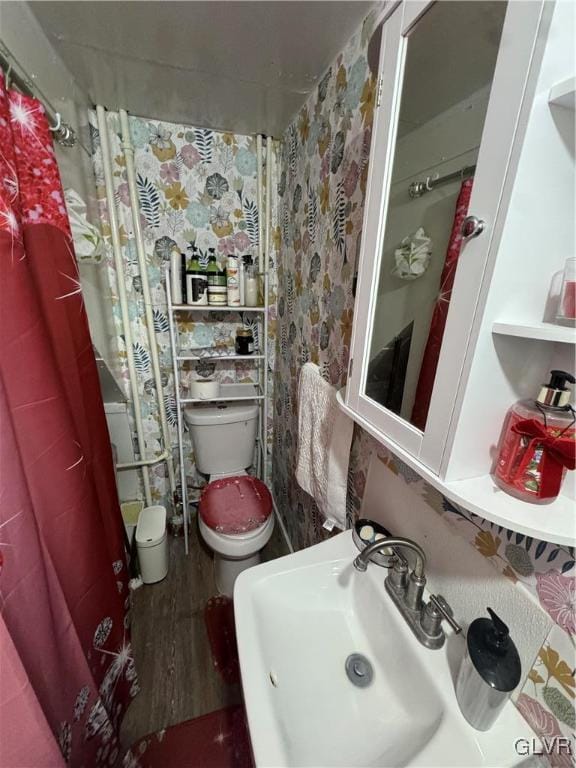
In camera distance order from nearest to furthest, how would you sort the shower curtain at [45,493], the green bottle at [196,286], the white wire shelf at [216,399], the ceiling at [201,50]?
1. the shower curtain at [45,493]
2. the ceiling at [201,50]
3. the green bottle at [196,286]
4. the white wire shelf at [216,399]

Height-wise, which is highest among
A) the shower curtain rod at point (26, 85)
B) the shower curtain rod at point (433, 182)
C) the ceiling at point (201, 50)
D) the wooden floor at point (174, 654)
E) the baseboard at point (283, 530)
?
the ceiling at point (201, 50)

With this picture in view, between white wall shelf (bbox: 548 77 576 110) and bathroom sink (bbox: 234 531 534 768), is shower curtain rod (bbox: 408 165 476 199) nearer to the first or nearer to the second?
white wall shelf (bbox: 548 77 576 110)

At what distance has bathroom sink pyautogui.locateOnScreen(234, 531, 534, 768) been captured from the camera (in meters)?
0.52

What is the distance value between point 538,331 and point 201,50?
131 cm

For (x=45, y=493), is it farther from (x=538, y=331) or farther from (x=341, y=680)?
(x=538, y=331)

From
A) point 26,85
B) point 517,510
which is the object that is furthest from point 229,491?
point 26,85

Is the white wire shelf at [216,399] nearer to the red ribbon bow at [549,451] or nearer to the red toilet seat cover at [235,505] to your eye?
the red toilet seat cover at [235,505]

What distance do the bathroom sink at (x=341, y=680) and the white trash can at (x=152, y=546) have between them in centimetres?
104

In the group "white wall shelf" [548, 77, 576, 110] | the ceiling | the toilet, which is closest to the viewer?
"white wall shelf" [548, 77, 576, 110]

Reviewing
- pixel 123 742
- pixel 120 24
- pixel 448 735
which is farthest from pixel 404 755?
pixel 120 24

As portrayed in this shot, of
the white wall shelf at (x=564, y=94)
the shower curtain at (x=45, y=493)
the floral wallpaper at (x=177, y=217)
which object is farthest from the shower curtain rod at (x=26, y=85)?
the white wall shelf at (x=564, y=94)

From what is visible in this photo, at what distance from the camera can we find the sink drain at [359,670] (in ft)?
2.28

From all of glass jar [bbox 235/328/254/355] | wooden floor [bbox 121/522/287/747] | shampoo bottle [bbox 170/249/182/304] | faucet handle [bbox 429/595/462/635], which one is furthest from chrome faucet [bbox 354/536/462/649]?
shampoo bottle [bbox 170/249/182/304]

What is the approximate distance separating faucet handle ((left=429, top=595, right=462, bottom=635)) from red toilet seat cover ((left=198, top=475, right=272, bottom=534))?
36.8 inches
